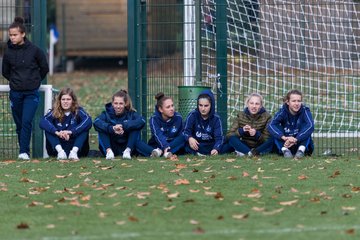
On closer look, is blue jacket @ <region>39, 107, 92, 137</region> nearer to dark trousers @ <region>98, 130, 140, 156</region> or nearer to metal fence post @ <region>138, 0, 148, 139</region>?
dark trousers @ <region>98, 130, 140, 156</region>

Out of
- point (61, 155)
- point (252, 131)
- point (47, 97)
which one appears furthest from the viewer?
point (47, 97)

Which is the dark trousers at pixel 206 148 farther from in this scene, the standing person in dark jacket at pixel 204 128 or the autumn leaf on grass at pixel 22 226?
the autumn leaf on grass at pixel 22 226

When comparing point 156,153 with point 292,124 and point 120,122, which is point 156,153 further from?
point 292,124

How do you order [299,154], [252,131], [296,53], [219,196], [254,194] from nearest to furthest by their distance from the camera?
[219,196] < [254,194] < [299,154] < [252,131] < [296,53]

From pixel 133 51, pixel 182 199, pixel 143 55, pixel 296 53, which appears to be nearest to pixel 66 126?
pixel 133 51

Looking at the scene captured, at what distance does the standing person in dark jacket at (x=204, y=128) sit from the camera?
553 inches

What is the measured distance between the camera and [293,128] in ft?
45.7

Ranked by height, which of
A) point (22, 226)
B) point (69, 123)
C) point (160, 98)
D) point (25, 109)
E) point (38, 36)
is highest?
point (38, 36)

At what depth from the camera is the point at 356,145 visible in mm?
15219

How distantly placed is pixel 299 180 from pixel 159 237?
10.8 feet

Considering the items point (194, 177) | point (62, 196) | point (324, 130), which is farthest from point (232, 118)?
point (62, 196)

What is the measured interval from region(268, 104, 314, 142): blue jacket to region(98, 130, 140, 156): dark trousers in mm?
1687

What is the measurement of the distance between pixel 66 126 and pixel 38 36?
1.40 m

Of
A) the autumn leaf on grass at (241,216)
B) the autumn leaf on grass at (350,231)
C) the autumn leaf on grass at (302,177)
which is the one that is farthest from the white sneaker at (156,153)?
the autumn leaf on grass at (350,231)
